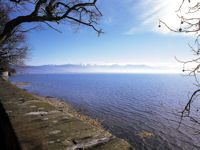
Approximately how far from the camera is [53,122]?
2150 millimetres

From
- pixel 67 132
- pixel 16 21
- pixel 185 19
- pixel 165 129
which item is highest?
pixel 16 21

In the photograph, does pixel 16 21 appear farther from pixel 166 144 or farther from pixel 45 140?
pixel 166 144

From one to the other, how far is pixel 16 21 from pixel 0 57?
41.8 feet

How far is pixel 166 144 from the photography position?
11172 mm

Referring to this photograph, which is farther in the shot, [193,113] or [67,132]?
[193,113]

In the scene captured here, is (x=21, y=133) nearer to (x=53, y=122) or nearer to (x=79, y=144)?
(x=53, y=122)

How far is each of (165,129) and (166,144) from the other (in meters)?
3.56

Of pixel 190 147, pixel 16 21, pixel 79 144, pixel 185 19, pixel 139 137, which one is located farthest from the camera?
pixel 139 137

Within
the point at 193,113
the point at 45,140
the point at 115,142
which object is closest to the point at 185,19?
the point at 115,142

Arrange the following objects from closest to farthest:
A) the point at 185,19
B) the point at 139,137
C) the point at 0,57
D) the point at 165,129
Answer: the point at 185,19
the point at 139,137
the point at 0,57
the point at 165,129

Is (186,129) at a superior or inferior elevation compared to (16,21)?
inferior

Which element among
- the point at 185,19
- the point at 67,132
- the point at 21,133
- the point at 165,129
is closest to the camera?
the point at 21,133

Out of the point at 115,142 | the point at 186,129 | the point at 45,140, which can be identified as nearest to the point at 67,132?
the point at 45,140

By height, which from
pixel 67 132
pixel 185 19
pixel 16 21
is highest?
pixel 16 21
